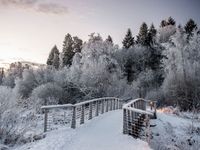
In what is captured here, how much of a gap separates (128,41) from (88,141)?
67.2 metres

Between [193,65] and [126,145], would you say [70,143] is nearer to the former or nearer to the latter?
[126,145]

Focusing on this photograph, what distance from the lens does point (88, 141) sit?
38.1ft

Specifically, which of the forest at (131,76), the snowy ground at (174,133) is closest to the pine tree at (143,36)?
the forest at (131,76)

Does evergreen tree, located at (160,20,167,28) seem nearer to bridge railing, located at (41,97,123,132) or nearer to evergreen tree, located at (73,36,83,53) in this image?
evergreen tree, located at (73,36,83,53)

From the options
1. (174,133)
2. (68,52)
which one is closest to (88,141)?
(174,133)

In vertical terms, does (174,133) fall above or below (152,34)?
below

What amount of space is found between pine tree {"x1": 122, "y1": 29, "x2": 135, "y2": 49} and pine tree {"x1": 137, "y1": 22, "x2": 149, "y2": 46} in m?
1.85

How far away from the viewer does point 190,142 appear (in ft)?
56.0

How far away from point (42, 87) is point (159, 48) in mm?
32285

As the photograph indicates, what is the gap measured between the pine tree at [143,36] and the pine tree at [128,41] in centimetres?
185

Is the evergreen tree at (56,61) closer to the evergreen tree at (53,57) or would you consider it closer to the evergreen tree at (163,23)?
the evergreen tree at (53,57)

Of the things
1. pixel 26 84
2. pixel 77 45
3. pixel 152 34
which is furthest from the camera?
pixel 77 45

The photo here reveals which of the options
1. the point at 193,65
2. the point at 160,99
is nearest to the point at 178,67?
the point at 193,65

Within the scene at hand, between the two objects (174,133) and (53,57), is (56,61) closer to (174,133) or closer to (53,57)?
(53,57)
